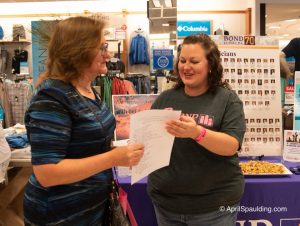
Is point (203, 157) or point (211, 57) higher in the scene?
point (211, 57)

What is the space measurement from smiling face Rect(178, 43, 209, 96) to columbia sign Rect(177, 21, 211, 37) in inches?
219

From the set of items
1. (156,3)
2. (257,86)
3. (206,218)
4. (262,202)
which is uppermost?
(156,3)

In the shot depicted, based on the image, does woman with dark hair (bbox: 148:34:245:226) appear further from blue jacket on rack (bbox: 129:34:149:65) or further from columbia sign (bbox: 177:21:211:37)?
columbia sign (bbox: 177:21:211:37)

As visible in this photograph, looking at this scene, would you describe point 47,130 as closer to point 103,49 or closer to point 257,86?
point 103,49

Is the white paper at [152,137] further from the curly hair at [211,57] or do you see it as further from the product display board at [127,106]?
the product display board at [127,106]

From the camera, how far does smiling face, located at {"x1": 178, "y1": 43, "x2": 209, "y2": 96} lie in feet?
5.19

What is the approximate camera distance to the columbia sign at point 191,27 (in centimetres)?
704

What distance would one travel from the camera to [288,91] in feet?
9.65

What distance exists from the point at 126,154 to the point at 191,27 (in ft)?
20.5

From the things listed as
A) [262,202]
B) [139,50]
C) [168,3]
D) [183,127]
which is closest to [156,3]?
[168,3]

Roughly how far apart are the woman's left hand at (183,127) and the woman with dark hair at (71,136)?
0.52 ft

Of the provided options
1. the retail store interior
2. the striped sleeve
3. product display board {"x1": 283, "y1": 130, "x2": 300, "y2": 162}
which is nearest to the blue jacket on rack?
the retail store interior

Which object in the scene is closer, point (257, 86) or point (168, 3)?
point (257, 86)

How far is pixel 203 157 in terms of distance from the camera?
155 cm
